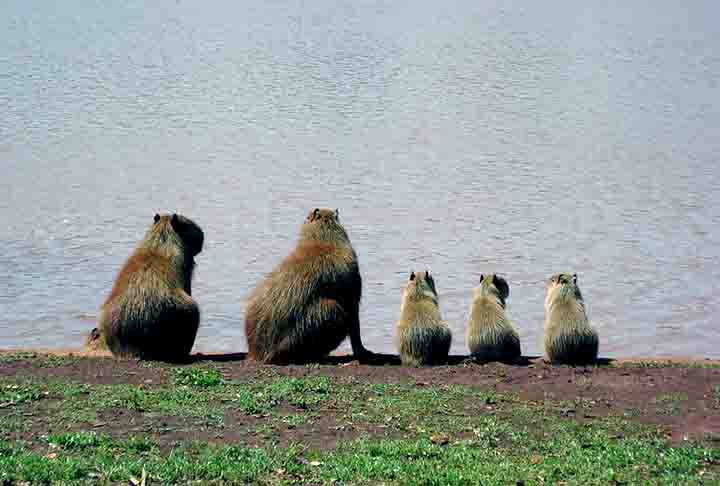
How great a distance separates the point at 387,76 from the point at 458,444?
874 inches

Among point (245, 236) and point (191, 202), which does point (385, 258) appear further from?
point (191, 202)

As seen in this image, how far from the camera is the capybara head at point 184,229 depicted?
9723mm

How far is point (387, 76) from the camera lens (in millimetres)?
28578

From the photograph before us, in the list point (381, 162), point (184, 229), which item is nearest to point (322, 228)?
point (184, 229)

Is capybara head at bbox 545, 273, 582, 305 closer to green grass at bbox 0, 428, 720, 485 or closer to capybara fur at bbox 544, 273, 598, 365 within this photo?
capybara fur at bbox 544, 273, 598, 365

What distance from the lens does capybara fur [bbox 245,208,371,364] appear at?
29.9ft

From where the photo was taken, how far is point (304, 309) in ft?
29.9

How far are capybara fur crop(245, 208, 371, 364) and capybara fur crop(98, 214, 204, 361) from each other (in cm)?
54

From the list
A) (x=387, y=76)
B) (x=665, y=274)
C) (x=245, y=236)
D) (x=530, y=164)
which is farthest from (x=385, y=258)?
(x=387, y=76)

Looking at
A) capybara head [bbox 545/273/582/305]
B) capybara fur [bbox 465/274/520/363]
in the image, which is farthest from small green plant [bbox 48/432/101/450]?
capybara head [bbox 545/273/582/305]

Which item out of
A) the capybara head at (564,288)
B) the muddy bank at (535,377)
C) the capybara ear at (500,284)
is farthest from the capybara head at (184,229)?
the capybara head at (564,288)

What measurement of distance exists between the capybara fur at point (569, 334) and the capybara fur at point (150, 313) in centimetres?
289

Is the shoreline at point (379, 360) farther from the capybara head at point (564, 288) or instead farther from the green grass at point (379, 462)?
the green grass at point (379, 462)

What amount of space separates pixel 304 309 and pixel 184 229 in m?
1.43
